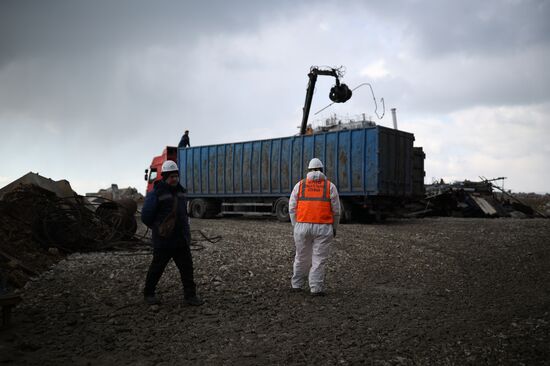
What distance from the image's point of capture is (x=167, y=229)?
16.6ft

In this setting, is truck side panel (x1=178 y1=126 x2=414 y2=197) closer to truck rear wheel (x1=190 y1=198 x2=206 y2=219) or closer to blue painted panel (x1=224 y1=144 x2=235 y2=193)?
blue painted panel (x1=224 y1=144 x2=235 y2=193)

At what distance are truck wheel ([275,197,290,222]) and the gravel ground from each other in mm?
8034

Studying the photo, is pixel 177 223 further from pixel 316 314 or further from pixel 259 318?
pixel 316 314

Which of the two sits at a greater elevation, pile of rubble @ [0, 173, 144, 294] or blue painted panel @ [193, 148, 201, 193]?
blue painted panel @ [193, 148, 201, 193]

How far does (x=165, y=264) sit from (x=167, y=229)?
44 cm

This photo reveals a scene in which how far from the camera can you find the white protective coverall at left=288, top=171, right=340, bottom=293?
5.60 metres

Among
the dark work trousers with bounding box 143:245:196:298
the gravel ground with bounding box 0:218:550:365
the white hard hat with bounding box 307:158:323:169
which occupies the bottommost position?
the gravel ground with bounding box 0:218:550:365

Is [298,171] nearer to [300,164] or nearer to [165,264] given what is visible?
[300,164]

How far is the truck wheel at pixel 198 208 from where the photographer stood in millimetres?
19664

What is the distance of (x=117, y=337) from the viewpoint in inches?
164

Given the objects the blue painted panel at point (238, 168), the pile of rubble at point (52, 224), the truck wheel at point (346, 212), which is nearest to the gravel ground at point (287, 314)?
the pile of rubble at point (52, 224)

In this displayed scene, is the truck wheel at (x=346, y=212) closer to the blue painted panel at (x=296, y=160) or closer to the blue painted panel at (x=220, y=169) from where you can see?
the blue painted panel at (x=296, y=160)

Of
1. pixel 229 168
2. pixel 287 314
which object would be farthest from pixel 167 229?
pixel 229 168

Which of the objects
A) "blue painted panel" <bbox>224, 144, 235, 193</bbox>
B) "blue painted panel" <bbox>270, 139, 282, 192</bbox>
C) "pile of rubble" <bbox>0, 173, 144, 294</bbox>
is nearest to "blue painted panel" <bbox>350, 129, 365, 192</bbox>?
"blue painted panel" <bbox>270, 139, 282, 192</bbox>
